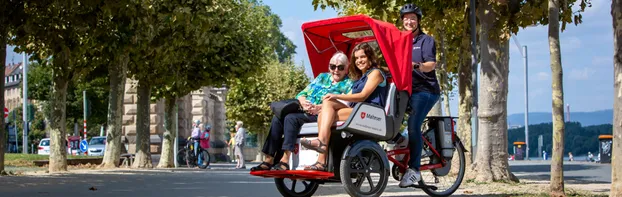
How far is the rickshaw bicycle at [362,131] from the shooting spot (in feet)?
34.4

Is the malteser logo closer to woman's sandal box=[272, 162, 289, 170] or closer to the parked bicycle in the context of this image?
woman's sandal box=[272, 162, 289, 170]

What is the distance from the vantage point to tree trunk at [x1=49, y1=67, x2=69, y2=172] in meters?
24.8

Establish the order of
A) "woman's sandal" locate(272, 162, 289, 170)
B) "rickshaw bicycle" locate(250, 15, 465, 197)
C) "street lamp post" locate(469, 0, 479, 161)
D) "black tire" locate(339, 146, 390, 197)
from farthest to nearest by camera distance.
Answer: "street lamp post" locate(469, 0, 479, 161) → "woman's sandal" locate(272, 162, 289, 170) → "rickshaw bicycle" locate(250, 15, 465, 197) → "black tire" locate(339, 146, 390, 197)

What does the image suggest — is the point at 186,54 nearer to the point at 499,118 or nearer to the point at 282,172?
the point at 499,118

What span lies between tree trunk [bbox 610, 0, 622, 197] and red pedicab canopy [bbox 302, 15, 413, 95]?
1995mm

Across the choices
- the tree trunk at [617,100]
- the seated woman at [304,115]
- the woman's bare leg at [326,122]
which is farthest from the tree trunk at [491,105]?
the tree trunk at [617,100]

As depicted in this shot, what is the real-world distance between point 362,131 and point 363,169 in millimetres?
363

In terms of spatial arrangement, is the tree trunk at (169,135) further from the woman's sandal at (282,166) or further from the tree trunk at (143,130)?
the woman's sandal at (282,166)

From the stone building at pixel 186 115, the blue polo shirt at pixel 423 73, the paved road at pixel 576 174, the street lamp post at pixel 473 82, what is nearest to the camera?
the blue polo shirt at pixel 423 73

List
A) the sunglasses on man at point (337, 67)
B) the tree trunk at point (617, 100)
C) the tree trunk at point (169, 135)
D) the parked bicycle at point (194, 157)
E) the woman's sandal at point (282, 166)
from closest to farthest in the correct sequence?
the tree trunk at point (617, 100) < the woman's sandal at point (282, 166) < the sunglasses on man at point (337, 67) < the parked bicycle at point (194, 157) < the tree trunk at point (169, 135)

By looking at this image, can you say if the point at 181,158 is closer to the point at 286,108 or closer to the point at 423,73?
the point at 423,73

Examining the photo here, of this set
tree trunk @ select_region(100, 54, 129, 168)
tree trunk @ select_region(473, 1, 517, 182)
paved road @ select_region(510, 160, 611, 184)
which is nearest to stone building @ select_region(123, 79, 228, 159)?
tree trunk @ select_region(100, 54, 129, 168)

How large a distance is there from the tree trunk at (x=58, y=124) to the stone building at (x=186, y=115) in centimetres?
816

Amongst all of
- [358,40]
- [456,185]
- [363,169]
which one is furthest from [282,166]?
[456,185]
